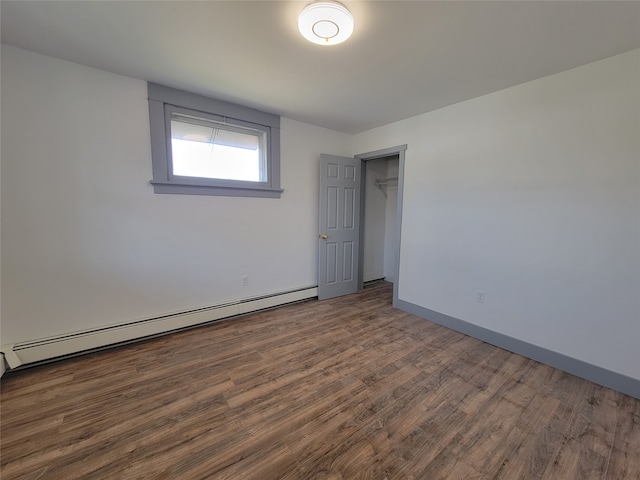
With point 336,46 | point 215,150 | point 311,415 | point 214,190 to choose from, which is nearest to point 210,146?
point 215,150

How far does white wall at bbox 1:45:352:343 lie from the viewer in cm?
200

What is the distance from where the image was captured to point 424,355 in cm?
237

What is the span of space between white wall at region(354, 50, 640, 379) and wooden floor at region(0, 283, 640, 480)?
469 mm

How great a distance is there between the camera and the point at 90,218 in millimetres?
2254

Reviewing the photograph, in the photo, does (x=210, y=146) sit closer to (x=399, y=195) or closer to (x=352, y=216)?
(x=352, y=216)

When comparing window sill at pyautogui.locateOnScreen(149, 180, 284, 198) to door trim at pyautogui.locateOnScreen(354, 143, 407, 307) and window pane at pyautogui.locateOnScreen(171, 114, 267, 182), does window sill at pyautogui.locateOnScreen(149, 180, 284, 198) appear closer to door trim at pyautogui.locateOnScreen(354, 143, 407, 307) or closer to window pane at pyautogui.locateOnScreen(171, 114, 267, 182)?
window pane at pyautogui.locateOnScreen(171, 114, 267, 182)

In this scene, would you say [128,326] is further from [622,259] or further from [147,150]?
[622,259]

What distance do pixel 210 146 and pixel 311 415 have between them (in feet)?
9.26

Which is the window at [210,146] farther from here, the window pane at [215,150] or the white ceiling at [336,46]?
the white ceiling at [336,46]

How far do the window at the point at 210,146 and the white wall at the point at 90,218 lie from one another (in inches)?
4.5

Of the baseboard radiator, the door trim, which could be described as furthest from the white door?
the baseboard radiator

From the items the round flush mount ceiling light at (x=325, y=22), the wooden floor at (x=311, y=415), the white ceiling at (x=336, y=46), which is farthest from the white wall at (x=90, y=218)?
the round flush mount ceiling light at (x=325, y=22)

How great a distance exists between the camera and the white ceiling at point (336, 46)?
149 centimetres

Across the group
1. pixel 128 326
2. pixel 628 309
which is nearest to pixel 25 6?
pixel 128 326
